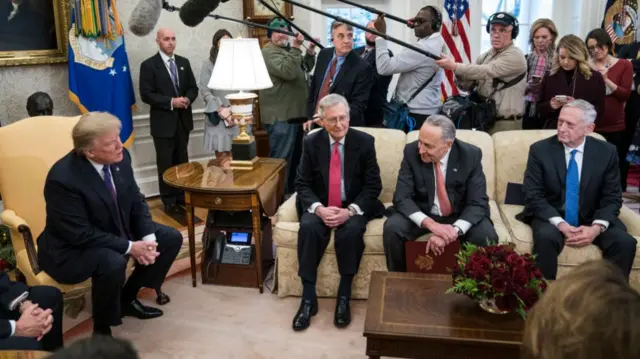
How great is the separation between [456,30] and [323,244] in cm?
335

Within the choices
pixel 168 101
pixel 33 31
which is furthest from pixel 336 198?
pixel 33 31

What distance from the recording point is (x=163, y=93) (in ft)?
16.2

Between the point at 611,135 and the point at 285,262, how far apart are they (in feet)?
8.28

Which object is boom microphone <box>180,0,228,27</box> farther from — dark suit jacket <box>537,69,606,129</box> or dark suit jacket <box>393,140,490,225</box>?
dark suit jacket <box>537,69,606,129</box>

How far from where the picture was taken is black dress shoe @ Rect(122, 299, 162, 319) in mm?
3383

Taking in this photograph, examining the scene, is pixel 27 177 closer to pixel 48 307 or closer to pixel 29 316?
pixel 48 307

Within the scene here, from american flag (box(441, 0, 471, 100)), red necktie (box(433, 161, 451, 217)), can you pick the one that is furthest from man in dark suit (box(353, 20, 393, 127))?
american flag (box(441, 0, 471, 100))

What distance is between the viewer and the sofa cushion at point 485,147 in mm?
3764

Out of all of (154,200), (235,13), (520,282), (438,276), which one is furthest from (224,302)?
(235,13)

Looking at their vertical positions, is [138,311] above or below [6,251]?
below

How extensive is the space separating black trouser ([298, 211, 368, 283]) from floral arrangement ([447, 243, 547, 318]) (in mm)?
876

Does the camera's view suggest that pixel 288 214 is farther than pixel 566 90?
No

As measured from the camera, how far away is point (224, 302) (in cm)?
355

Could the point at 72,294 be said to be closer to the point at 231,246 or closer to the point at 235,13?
the point at 231,246
